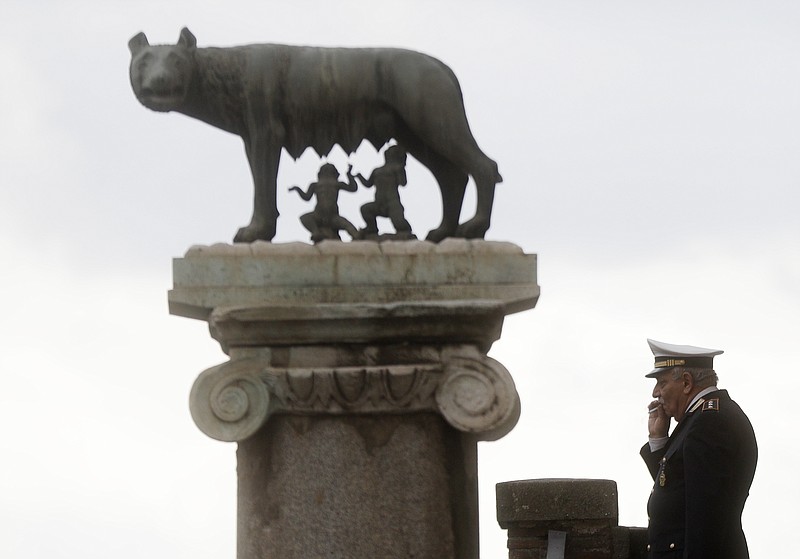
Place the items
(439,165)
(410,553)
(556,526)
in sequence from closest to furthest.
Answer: (410,553)
(439,165)
(556,526)

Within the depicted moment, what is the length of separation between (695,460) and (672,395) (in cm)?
42

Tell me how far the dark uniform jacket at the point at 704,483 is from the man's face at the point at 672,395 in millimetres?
116

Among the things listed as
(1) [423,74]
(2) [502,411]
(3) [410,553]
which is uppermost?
(1) [423,74]

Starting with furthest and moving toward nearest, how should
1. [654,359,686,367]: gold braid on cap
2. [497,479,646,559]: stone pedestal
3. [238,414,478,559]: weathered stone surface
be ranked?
1. [497,479,646,559]: stone pedestal
2. [654,359,686,367]: gold braid on cap
3. [238,414,478,559]: weathered stone surface

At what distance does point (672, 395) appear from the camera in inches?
348

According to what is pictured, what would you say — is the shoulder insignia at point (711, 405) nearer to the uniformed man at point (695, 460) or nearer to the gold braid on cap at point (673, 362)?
the uniformed man at point (695, 460)

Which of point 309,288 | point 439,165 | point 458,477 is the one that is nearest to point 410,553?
point 458,477

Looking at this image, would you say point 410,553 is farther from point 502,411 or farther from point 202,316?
point 202,316

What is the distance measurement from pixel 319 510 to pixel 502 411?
81 cm

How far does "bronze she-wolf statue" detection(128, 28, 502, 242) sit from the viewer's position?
28.7 ft

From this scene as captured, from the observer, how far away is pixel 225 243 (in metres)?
8.55

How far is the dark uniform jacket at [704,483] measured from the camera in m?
8.41

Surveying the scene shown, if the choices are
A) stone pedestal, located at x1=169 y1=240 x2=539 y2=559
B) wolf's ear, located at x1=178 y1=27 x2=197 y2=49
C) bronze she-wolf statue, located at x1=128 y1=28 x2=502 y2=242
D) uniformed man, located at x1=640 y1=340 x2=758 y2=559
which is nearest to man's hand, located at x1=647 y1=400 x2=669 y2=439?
uniformed man, located at x1=640 y1=340 x2=758 y2=559

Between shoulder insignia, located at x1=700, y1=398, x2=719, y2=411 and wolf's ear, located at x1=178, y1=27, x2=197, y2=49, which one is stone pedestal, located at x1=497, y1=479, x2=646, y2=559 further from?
wolf's ear, located at x1=178, y1=27, x2=197, y2=49
